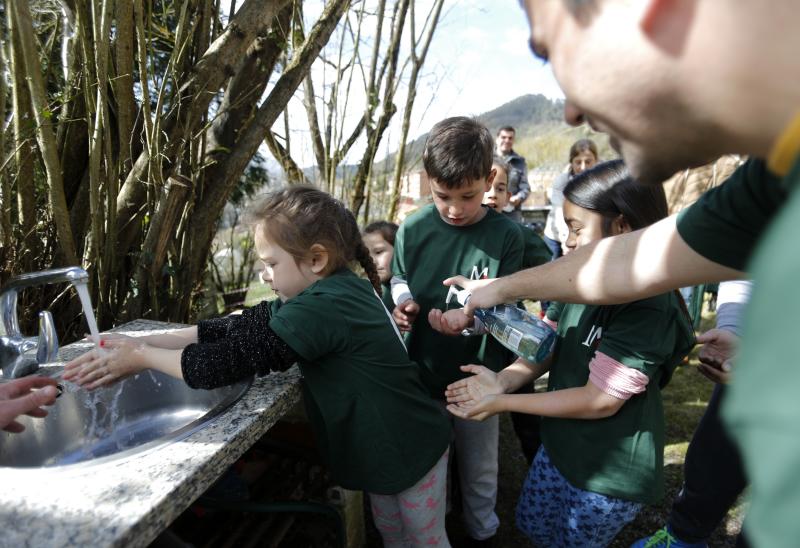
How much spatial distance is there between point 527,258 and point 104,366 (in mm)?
1734

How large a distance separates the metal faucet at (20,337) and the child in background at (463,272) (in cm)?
118

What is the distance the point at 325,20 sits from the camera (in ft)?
8.44

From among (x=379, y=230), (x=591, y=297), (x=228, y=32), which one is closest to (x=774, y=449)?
(x=591, y=297)

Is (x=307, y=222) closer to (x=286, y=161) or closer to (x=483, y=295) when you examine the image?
(x=483, y=295)

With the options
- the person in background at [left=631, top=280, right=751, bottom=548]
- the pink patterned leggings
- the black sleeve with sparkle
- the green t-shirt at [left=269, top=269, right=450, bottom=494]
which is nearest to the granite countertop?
the black sleeve with sparkle

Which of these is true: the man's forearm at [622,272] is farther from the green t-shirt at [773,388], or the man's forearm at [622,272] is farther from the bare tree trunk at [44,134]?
the bare tree trunk at [44,134]

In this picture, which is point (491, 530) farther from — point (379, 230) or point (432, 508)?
point (379, 230)

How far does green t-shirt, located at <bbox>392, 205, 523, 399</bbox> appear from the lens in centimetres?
201

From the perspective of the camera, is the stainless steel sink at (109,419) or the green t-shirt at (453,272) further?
the green t-shirt at (453,272)

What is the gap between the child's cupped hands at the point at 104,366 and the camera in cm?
130

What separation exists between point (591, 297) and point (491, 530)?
1.29 metres

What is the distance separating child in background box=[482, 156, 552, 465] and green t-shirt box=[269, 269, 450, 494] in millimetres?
611

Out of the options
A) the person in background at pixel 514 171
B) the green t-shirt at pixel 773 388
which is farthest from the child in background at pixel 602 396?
the person in background at pixel 514 171

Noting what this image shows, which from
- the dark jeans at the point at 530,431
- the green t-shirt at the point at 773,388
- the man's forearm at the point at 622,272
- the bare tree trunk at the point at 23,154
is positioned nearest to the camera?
the green t-shirt at the point at 773,388
